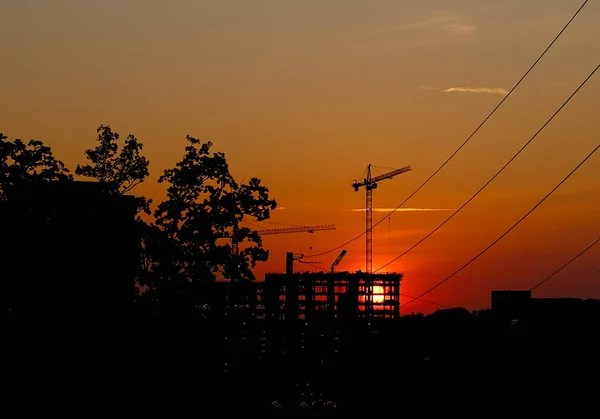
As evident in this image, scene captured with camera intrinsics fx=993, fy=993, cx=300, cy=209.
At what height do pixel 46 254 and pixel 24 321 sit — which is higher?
pixel 46 254

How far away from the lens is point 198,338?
71.6 m

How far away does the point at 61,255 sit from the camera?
218 ft

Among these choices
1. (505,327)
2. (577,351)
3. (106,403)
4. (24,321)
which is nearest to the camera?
(106,403)

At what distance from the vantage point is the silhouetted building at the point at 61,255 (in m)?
63.0

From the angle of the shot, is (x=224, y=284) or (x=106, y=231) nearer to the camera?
(x=106, y=231)

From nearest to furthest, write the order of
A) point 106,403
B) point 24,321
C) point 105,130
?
point 106,403 < point 24,321 < point 105,130

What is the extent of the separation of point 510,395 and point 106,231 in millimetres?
31870

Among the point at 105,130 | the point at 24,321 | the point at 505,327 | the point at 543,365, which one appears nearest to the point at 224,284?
the point at 105,130

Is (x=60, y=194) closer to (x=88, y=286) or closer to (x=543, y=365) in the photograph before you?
(x=88, y=286)

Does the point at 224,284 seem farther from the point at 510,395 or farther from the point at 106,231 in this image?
the point at 510,395

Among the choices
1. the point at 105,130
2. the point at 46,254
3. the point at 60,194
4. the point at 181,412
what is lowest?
the point at 181,412

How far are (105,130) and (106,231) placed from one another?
11755 mm

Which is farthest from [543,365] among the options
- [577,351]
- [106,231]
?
[106,231]

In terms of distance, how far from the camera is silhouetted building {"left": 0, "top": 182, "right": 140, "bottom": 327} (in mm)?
62969
